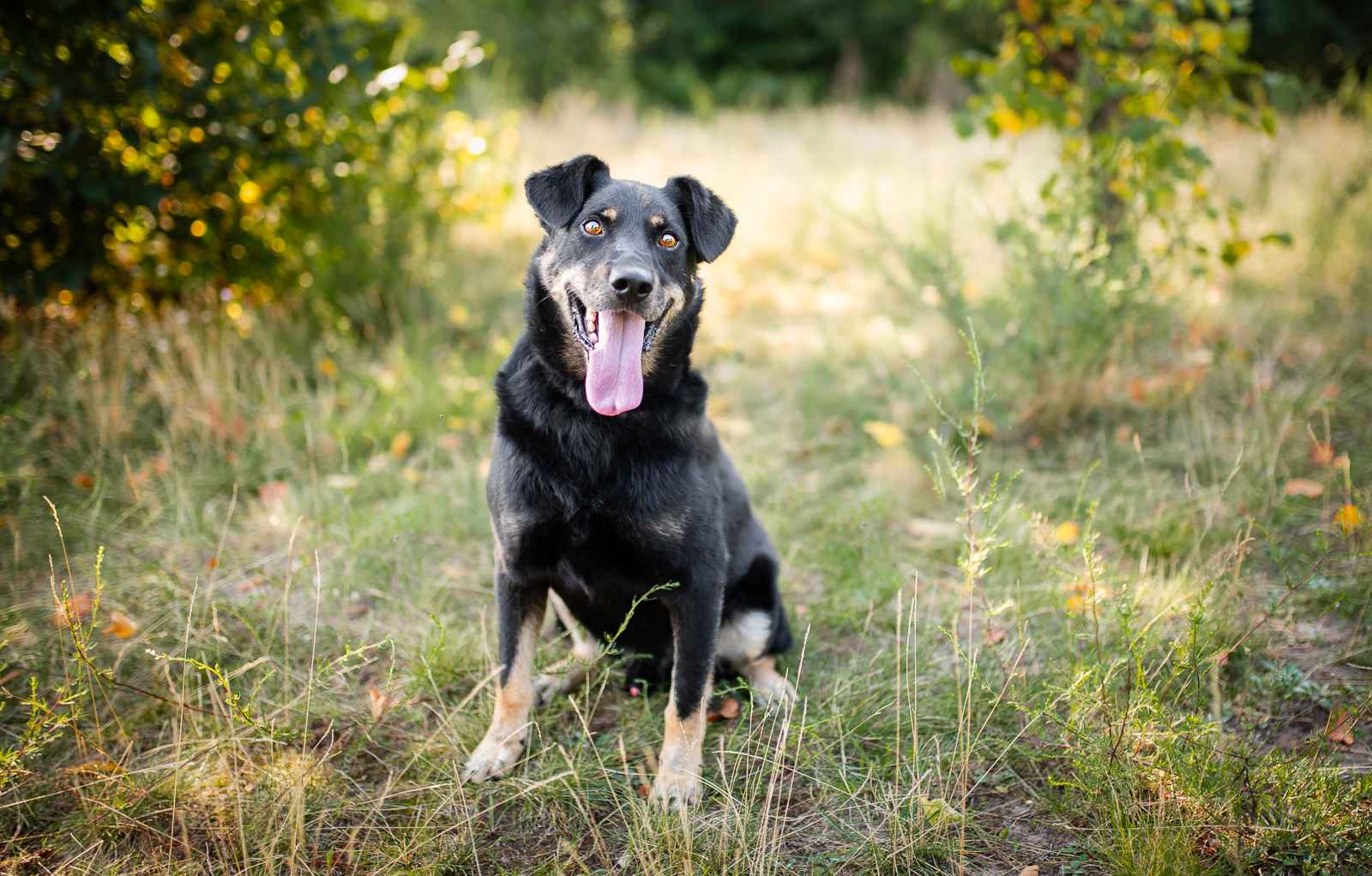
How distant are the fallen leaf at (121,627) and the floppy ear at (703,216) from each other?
2434 millimetres

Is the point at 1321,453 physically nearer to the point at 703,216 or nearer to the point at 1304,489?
the point at 1304,489

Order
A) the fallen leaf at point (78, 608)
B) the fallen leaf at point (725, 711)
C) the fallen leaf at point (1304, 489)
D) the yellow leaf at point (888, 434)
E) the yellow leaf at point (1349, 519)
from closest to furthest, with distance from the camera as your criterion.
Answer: the fallen leaf at point (78, 608)
the fallen leaf at point (725, 711)
the yellow leaf at point (1349, 519)
the fallen leaf at point (1304, 489)
the yellow leaf at point (888, 434)

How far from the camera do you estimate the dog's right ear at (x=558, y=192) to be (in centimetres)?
279

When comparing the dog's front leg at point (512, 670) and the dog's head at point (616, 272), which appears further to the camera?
the dog's front leg at point (512, 670)

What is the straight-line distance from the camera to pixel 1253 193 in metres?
7.04

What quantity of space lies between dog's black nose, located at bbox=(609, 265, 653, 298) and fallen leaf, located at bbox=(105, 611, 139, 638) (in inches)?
85.4

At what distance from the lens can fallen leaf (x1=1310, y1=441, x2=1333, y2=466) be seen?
13.0 feet

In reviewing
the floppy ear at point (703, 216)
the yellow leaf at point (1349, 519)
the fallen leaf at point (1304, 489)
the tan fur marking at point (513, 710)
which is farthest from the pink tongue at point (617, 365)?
the fallen leaf at point (1304, 489)

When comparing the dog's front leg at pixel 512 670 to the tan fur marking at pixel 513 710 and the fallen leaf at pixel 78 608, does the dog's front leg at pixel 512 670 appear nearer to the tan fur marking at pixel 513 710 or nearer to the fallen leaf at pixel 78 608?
the tan fur marking at pixel 513 710

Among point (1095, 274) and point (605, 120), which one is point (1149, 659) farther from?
point (605, 120)

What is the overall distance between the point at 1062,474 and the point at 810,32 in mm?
→ 25934

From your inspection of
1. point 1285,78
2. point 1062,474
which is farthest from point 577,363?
point 1285,78

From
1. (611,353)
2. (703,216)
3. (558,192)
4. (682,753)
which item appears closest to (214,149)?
(558,192)

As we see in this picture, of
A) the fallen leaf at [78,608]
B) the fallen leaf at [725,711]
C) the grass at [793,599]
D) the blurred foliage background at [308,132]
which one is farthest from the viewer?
the blurred foliage background at [308,132]
